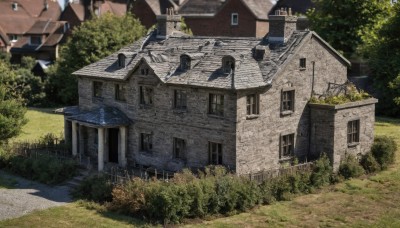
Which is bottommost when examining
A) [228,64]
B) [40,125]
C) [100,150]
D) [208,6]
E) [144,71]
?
[40,125]

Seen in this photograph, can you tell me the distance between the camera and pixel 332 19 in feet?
201

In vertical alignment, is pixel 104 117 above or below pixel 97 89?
below

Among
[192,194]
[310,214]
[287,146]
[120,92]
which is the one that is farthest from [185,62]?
[310,214]

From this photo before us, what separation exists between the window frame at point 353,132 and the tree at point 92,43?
32.8 meters

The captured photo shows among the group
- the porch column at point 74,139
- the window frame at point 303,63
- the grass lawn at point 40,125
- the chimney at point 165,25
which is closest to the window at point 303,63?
the window frame at point 303,63

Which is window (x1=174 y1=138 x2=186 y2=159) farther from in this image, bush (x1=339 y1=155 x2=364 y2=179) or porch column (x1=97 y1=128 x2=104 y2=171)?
bush (x1=339 y1=155 x2=364 y2=179)

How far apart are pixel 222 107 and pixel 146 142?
653 centimetres

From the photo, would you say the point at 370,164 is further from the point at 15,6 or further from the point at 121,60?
the point at 15,6

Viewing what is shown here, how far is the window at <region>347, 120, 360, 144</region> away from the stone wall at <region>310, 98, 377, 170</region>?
0.21 metres

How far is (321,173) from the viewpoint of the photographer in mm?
32875

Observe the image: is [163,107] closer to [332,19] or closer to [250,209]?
[250,209]

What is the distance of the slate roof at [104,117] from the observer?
35.4 metres

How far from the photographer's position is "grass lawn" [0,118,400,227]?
2770 cm

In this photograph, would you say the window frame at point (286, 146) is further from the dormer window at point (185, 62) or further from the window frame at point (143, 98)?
the window frame at point (143, 98)
